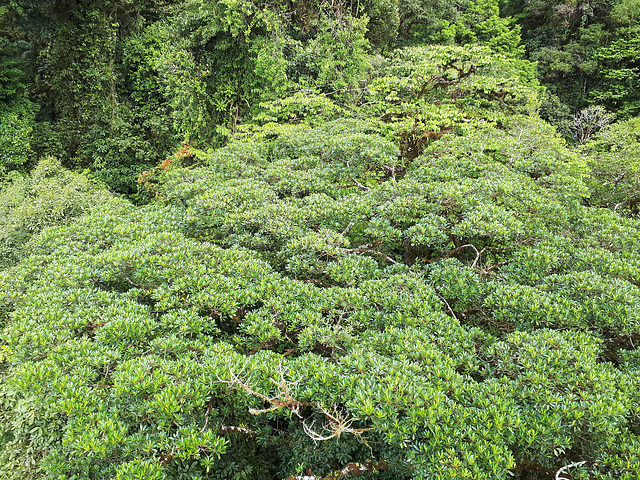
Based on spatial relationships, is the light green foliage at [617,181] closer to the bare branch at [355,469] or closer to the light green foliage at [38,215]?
the bare branch at [355,469]

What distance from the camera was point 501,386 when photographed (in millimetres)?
2350

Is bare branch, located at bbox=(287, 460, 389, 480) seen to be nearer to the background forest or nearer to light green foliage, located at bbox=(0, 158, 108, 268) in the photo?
the background forest

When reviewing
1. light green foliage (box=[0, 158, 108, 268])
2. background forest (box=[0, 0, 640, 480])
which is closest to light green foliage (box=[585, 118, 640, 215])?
background forest (box=[0, 0, 640, 480])

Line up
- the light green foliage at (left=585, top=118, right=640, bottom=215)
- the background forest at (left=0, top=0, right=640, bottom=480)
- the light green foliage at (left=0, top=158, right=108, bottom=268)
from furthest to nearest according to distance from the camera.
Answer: the light green foliage at (left=0, top=158, right=108, bottom=268) < the light green foliage at (left=585, top=118, right=640, bottom=215) < the background forest at (left=0, top=0, right=640, bottom=480)

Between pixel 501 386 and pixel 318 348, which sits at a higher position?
pixel 501 386

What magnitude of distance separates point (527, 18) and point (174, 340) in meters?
25.9

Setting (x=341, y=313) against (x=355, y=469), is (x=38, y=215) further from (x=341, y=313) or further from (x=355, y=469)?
(x=355, y=469)

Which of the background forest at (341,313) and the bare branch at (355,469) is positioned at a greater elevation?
the background forest at (341,313)


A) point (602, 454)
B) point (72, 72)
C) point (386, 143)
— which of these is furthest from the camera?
point (72, 72)

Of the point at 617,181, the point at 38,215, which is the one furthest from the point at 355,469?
the point at 38,215

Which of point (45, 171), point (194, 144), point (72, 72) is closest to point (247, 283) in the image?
point (45, 171)

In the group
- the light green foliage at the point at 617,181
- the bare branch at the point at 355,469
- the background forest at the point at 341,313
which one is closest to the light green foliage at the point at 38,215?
the background forest at the point at 341,313

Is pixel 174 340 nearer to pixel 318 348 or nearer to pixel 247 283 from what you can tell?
pixel 247 283

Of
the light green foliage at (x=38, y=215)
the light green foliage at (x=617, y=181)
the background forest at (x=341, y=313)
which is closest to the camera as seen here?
the background forest at (x=341, y=313)
